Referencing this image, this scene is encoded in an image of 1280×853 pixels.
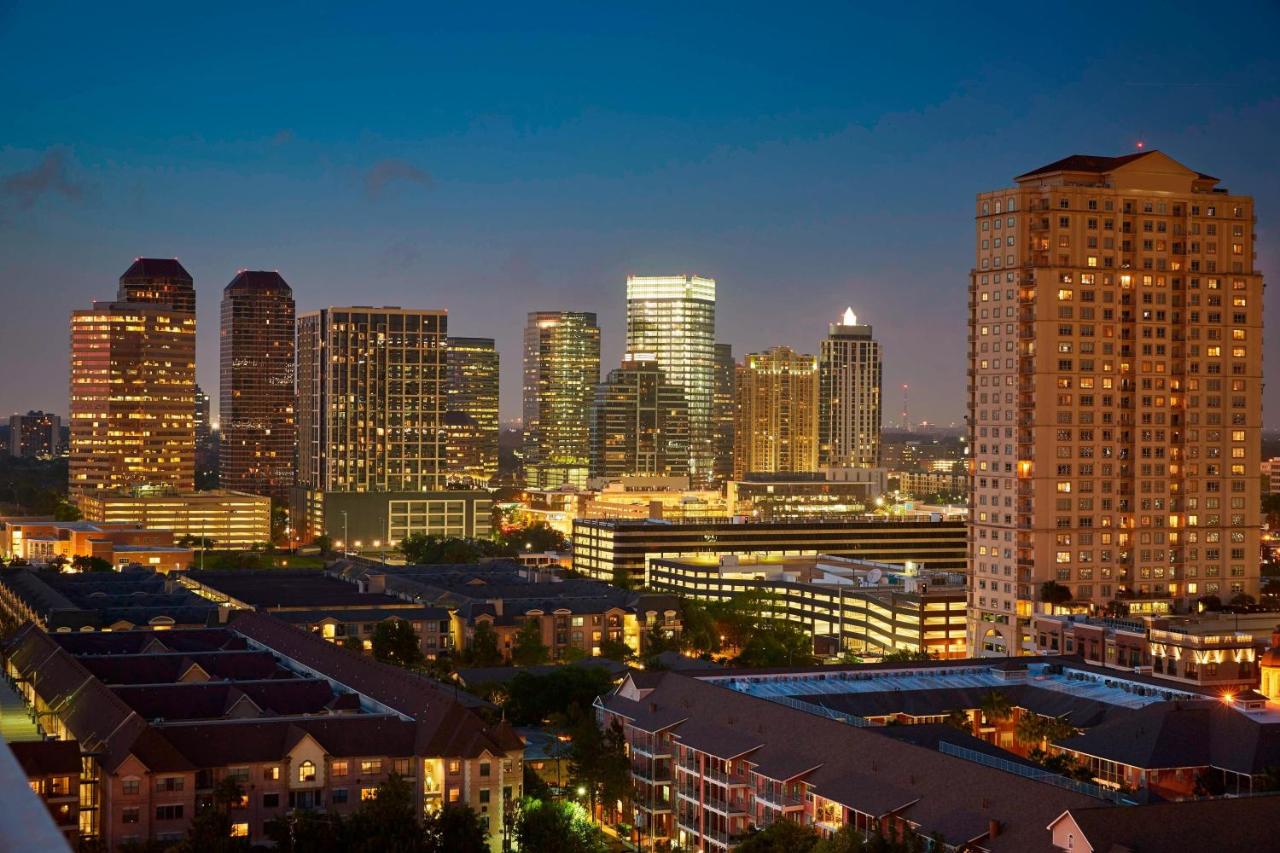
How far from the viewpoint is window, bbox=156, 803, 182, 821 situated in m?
30.6

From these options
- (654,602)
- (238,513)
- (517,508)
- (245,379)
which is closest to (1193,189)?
(654,602)

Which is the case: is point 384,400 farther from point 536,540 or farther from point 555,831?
point 555,831

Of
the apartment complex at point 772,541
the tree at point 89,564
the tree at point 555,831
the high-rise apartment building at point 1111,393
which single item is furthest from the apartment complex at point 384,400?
the tree at point 555,831

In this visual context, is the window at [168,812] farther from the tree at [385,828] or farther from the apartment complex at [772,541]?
the apartment complex at [772,541]

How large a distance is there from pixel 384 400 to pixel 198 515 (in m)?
19.7

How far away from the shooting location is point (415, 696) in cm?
3566

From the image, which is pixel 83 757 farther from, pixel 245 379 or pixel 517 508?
pixel 245 379

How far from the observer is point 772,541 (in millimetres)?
87812

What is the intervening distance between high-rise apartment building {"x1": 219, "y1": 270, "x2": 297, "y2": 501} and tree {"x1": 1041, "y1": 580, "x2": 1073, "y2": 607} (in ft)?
366

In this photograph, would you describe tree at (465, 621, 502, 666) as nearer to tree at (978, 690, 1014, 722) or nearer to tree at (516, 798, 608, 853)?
tree at (978, 690, 1014, 722)

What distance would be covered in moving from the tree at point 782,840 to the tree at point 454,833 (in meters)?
4.63

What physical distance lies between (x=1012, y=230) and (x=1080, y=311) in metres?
3.84

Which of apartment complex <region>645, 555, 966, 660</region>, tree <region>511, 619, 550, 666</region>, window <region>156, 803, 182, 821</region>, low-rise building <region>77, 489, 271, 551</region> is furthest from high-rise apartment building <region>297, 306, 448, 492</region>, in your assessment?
window <region>156, 803, 182, 821</region>

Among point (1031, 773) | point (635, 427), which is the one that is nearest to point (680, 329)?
point (635, 427)
